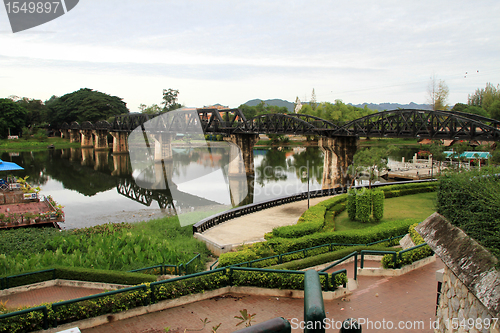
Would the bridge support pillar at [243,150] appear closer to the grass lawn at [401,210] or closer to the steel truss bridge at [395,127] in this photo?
the steel truss bridge at [395,127]

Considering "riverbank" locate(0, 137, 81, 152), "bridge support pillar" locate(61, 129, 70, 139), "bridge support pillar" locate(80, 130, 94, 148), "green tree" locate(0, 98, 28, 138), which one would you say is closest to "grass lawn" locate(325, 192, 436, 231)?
"riverbank" locate(0, 137, 81, 152)

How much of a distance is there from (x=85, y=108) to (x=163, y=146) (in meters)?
60.2

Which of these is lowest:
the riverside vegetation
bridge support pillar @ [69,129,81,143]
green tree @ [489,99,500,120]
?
the riverside vegetation

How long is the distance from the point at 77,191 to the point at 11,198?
20.6 metres

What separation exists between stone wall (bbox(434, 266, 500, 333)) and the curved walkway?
13.7 meters

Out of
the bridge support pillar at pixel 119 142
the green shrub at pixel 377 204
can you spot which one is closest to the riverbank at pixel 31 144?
the bridge support pillar at pixel 119 142

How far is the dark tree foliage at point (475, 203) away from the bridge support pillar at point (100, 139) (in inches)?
4742

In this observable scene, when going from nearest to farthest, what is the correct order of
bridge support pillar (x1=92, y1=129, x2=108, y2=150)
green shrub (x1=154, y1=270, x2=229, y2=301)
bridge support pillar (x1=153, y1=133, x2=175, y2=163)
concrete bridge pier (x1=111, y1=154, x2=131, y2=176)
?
green shrub (x1=154, y1=270, x2=229, y2=301), concrete bridge pier (x1=111, y1=154, x2=131, y2=176), bridge support pillar (x1=153, y1=133, x2=175, y2=163), bridge support pillar (x1=92, y1=129, x2=108, y2=150)

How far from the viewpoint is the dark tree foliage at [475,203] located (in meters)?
5.08

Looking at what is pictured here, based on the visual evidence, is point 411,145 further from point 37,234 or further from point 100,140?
point 37,234

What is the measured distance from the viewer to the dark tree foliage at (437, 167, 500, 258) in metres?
5.08

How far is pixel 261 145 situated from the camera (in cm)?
11769

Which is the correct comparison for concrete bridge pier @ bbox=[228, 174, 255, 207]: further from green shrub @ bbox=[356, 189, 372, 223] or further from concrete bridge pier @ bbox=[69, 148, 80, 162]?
concrete bridge pier @ bbox=[69, 148, 80, 162]

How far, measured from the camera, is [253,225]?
81.8ft
